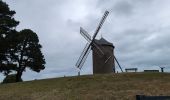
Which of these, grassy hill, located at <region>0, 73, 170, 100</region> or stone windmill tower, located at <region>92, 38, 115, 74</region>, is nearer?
grassy hill, located at <region>0, 73, 170, 100</region>

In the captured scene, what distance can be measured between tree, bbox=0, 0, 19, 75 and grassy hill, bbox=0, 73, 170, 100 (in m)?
18.4

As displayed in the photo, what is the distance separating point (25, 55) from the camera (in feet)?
206

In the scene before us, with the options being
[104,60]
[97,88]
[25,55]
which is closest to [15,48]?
[25,55]

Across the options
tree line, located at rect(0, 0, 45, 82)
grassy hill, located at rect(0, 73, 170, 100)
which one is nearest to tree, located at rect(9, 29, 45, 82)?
tree line, located at rect(0, 0, 45, 82)

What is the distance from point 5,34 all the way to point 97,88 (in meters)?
28.5

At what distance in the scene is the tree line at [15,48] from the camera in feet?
198

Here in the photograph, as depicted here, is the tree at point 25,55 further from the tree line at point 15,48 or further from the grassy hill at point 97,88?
the grassy hill at point 97,88

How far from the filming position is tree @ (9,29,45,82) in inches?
2434

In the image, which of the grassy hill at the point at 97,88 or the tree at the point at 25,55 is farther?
the tree at the point at 25,55

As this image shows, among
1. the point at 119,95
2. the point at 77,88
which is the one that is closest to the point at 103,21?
the point at 77,88

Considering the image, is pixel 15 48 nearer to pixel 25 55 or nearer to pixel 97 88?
pixel 25 55

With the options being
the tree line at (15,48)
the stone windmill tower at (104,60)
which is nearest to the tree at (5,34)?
the tree line at (15,48)

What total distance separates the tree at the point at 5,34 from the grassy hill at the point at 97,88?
18.4m

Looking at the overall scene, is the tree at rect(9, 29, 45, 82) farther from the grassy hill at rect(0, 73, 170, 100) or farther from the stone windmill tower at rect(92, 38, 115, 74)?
the grassy hill at rect(0, 73, 170, 100)
